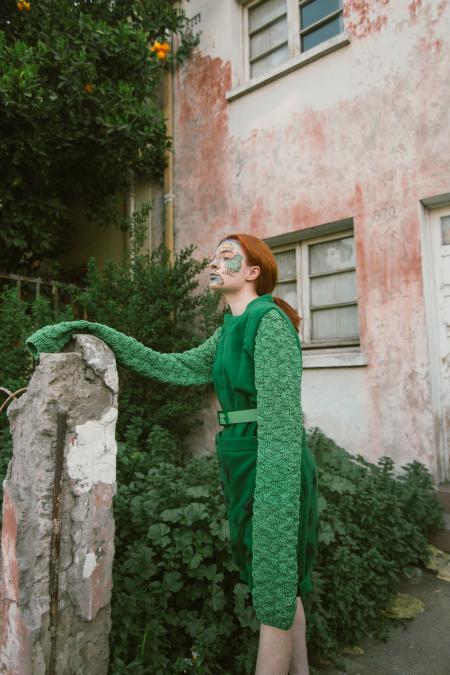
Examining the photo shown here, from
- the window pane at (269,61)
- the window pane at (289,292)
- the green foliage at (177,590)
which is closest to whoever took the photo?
the green foliage at (177,590)

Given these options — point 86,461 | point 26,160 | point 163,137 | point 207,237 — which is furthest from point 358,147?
point 86,461

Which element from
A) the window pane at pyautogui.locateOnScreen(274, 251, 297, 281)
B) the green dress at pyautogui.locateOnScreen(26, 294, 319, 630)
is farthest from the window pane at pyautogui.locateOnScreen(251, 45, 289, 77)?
the green dress at pyautogui.locateOnScreen(26, 294, 319, 630)

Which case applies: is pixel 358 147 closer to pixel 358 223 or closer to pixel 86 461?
pixel 358 223

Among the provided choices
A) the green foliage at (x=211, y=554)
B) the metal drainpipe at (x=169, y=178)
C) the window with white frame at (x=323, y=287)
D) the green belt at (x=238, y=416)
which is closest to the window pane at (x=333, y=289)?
the window with white frame at (x=323, y=287)

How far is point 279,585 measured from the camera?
1451mm

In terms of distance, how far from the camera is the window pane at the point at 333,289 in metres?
4.84

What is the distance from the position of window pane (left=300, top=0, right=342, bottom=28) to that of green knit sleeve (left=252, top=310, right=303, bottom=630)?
4927 mm

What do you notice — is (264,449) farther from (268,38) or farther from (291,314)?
(268,38)

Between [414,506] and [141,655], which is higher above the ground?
[414,506]

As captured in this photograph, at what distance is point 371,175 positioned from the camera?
4484 mm

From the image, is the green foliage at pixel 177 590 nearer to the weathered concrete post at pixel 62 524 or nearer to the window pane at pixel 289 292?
the weathered concrete post at pixel 62 524

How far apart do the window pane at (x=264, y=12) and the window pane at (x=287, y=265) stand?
9.08 ft

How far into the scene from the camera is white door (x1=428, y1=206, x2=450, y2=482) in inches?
159

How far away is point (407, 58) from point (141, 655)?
4781 mm
